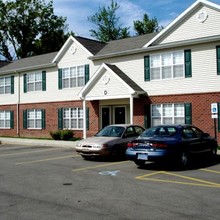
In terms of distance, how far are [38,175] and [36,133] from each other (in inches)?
698

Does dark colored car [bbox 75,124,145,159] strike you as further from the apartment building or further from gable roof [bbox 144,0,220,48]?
gable roof [bbox 144,0,220,48]

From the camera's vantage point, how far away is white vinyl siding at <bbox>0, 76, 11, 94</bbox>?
104ft

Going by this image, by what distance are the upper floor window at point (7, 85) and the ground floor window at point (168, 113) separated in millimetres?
14413

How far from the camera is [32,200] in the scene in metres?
8.02

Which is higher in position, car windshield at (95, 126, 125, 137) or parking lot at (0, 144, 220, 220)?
car windshield at (95, 126, 125, 137)

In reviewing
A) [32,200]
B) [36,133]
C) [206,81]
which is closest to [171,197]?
[32,200]

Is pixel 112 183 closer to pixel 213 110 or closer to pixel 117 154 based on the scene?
pixel 117 154

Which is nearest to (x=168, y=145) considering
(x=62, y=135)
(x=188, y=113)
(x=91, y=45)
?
(x=188, y=113)

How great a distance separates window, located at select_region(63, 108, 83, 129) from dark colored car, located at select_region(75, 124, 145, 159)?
967 centimetres

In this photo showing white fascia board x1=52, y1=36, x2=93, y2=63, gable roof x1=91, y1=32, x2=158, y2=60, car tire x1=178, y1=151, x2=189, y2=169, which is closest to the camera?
car tire x1=178, y1=151, x2=189, y2=169

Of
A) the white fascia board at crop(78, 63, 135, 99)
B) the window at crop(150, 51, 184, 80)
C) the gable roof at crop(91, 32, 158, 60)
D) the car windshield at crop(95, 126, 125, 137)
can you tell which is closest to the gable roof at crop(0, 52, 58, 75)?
the gable roof at crop(91, 32, 158, 60)

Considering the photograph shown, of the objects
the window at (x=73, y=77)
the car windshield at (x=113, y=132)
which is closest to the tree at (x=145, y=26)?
the window at (x=73, y=77)

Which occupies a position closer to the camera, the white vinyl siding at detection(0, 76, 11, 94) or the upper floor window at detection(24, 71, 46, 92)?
the upper floor window at detection(24, 71, 46, 92)

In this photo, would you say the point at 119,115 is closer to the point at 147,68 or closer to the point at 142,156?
the point at 147,68
